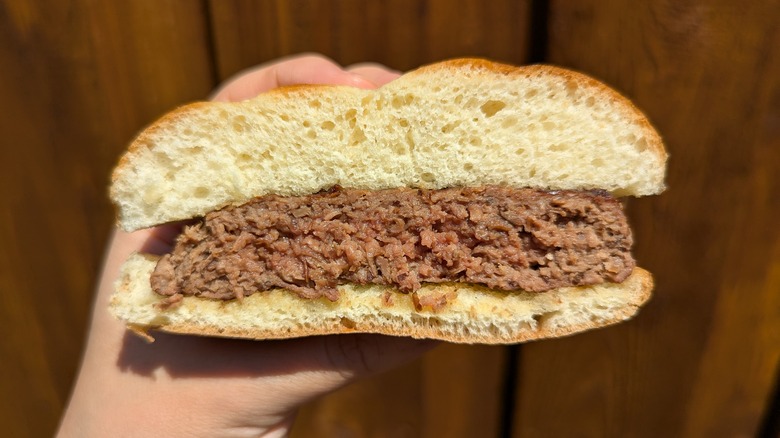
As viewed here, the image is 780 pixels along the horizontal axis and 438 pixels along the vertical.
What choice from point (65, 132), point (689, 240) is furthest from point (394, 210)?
point (65, 132)

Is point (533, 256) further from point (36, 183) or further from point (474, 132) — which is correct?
point (36, 183)

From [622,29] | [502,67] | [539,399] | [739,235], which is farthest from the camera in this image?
[539,399]

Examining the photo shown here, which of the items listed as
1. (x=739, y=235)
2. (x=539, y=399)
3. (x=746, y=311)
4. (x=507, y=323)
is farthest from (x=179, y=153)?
(x=746, y=311)

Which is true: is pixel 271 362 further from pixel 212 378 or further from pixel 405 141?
pixel 405 141

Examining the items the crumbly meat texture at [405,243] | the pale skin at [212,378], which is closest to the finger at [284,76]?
the pale skin at [212,378]

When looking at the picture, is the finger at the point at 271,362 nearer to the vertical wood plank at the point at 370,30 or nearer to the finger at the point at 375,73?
the finger at the point at 375,73

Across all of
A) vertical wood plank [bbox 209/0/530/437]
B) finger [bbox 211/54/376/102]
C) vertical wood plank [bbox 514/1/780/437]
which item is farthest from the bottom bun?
vertical wood plank [bbox 209/0/530/437]
